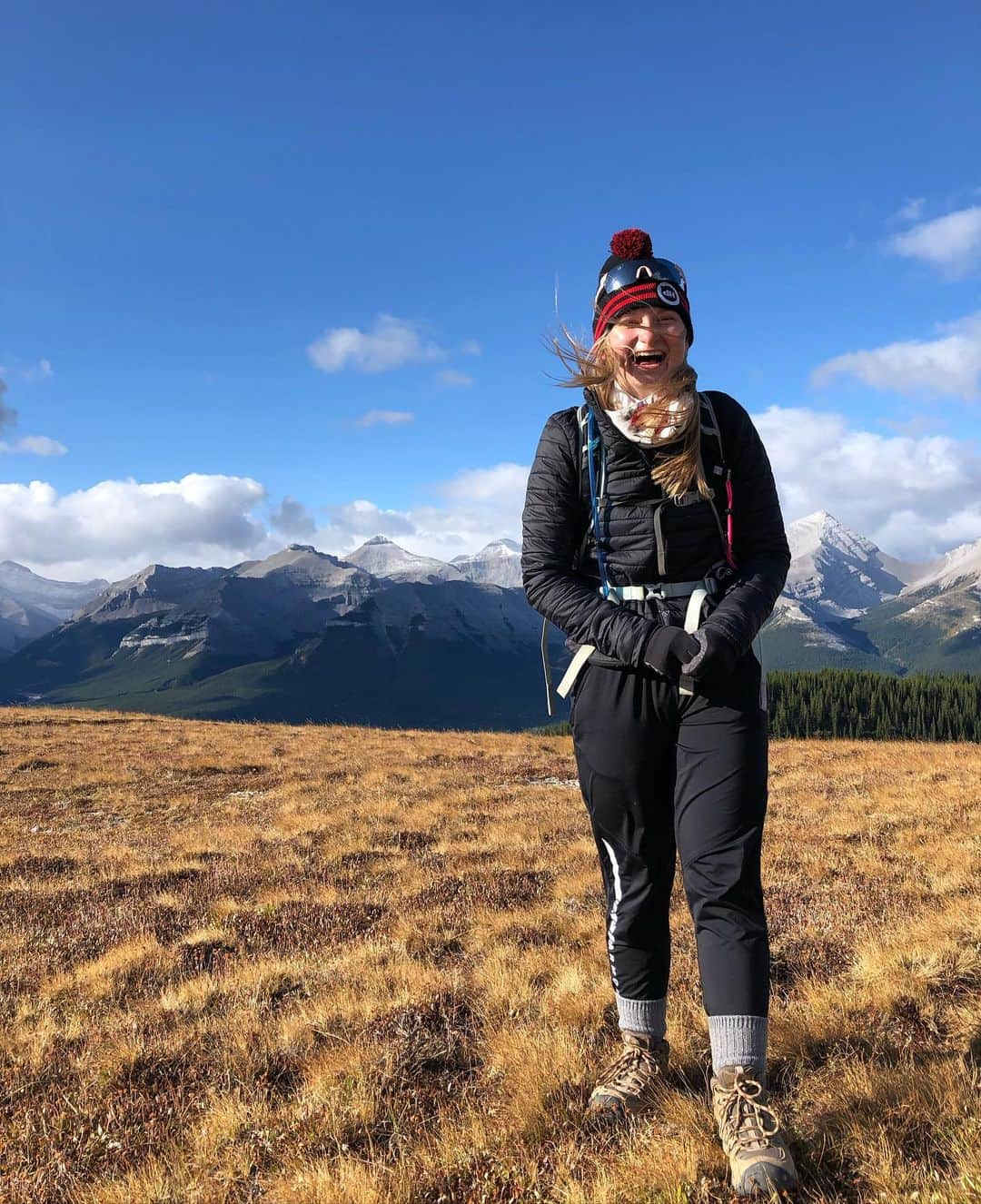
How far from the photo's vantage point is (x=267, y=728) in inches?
1271

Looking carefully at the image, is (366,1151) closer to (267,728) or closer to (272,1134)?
(272,1134)

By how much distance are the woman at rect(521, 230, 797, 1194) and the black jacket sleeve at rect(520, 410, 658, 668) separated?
0.01 m

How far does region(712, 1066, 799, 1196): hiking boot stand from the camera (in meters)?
2.88

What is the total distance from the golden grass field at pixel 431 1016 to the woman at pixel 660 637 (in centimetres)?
57

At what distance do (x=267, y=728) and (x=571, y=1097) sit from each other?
1203 inches

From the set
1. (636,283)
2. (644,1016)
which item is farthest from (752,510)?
(644,1016)

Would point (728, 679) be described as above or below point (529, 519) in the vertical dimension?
below

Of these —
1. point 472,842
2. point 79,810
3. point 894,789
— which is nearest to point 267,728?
point 79,810

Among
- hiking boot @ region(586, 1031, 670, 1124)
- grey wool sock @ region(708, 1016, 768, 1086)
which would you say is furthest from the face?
hiking boot @ region(586, 1031, 670, 1124)

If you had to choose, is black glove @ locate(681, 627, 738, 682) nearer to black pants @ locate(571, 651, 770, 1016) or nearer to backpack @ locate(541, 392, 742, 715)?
black pants @ locate(571, 651, 770, 1016)

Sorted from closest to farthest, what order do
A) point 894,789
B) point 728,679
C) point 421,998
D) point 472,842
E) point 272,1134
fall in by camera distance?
1. point 728,679
2. point 272,1134
3. point 421,998
4. point 472,842
5. point 894,789

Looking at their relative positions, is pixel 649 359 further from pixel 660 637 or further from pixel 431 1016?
pixel 431 1016

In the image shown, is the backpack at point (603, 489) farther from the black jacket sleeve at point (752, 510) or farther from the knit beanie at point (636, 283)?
the knit beanie at point (636, 283)

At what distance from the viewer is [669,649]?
3.30m
